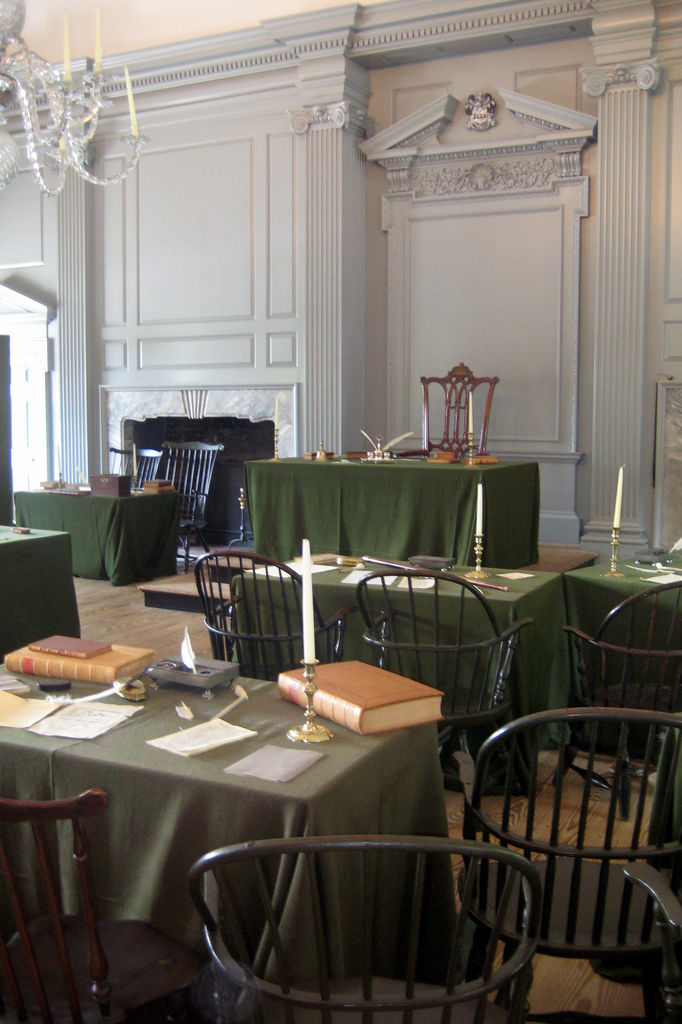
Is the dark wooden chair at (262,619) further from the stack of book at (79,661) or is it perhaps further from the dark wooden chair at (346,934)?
the dark wooden chair at (346,934)

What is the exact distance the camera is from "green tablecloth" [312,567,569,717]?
3275mm

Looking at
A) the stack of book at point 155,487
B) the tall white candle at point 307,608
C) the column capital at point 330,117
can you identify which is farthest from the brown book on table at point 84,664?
the column capital at point 330,117

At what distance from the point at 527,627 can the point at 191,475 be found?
208 inches

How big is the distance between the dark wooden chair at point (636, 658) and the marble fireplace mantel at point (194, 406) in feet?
15.0

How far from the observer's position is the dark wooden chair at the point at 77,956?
1374 millimetres

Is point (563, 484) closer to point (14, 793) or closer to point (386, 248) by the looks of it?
point (386, 248)

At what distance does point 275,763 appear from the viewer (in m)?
1.72

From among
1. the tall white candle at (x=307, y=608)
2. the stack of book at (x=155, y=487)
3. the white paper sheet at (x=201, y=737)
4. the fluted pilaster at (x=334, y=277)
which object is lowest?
the white paper sheet at (x=201, y=737)

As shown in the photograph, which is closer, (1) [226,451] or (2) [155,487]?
(2) [155,487]

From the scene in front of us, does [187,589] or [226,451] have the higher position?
[226,451]

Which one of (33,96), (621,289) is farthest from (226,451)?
(33,96)

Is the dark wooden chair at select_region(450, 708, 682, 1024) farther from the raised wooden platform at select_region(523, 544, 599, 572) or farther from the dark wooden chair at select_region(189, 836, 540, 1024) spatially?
the raised wooden platform at select_region(523, 544, 599, 572)

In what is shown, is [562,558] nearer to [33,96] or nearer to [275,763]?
[33,96]

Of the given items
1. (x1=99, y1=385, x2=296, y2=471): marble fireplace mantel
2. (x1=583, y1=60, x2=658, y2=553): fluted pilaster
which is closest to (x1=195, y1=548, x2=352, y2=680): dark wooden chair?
(x1=583, y1=60, x2=658, y2=553): fluted pilaster
